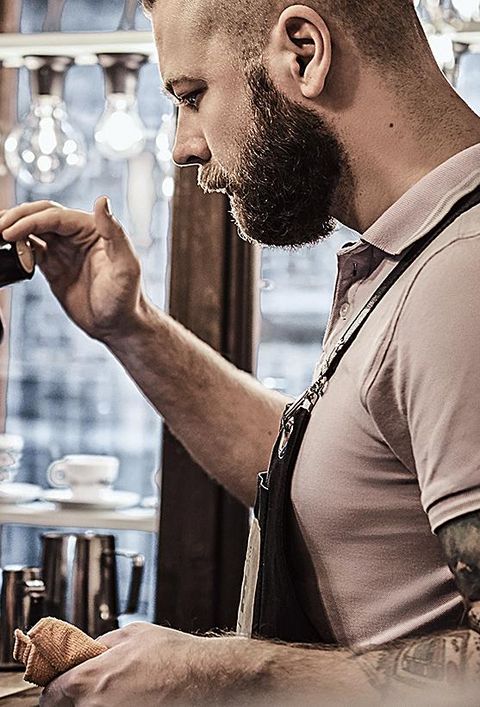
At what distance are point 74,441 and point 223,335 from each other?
1.85ft

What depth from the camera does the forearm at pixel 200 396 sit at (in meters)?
1.96

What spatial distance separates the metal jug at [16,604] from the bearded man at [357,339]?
1.92ft

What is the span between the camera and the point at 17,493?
2.27m

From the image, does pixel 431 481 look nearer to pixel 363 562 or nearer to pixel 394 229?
pixel 363 562

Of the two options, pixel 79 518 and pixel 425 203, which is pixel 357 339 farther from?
pixel 79 518

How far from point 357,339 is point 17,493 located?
1.11m

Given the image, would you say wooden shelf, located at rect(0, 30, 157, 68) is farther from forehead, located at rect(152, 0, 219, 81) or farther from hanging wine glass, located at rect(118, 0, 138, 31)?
forehead, located at rect(152, 0, 219, 81)

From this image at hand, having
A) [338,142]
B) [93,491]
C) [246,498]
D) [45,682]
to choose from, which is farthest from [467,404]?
[93,491]

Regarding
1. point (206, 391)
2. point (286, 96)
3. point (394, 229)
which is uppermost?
point (286, 96)

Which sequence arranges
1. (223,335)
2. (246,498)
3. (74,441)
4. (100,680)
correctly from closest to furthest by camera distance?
(100,680) < (246,498) < (223,335) < (74,441)

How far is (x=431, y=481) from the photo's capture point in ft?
3.69

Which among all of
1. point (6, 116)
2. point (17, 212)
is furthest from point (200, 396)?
point (6, 116)

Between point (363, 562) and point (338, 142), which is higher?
point (338, 142)

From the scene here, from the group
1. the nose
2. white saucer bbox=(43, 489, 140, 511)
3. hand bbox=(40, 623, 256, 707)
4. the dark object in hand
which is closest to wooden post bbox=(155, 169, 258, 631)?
white saucer bbox=(43, 489, 140, 511)
